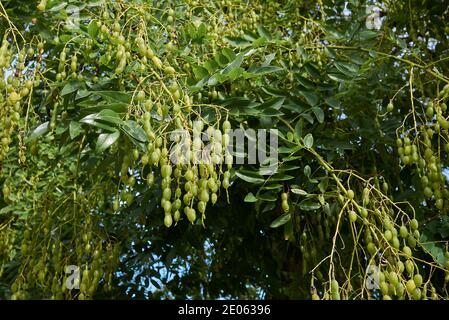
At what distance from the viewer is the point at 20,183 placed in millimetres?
3670

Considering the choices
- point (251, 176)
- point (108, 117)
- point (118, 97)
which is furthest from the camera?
point (251, 176)

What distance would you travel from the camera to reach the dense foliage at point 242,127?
6.05 feet

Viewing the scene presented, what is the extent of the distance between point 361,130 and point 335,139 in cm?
13

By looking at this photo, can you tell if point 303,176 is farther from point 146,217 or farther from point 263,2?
point 263,2

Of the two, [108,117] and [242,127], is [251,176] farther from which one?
[108,117]

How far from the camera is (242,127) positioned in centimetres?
224

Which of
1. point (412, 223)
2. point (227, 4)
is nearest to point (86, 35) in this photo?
point (227, 4)

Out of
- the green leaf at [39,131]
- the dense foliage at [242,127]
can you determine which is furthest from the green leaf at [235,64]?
the green leaf at [39,131]

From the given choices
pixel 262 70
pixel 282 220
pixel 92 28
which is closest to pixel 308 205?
pixel 282 220

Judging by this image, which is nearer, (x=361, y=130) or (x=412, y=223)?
(x=412, y=223)

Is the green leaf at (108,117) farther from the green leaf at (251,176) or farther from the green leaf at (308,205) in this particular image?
the green leaf at (308,205)

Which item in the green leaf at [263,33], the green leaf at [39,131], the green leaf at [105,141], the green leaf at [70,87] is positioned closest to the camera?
the green leaf at [105,141]

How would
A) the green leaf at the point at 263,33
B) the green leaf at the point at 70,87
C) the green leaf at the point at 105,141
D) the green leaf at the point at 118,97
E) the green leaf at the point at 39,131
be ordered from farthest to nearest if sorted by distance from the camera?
the green leaf at the point at 263,33 → the green leaf at the point at 39,131 → the green leaf at the point at 70,87 → the green leaf at the point at 118,97 → the green leaf at the point at 105,141
